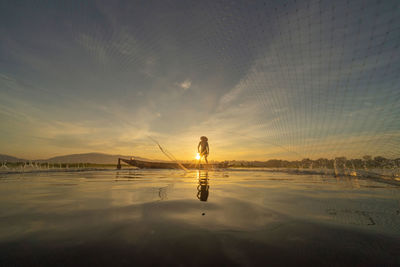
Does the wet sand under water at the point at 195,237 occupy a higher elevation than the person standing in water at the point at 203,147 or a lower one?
lower

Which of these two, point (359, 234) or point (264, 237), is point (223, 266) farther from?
point (359, 234)

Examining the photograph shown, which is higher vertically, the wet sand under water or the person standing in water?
the person standing in water

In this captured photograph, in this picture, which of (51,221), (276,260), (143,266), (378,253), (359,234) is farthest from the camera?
(51,221)

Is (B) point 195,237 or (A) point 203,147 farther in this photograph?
(A) point 203,147

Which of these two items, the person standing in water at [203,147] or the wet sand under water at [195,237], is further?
the person standing in water at [203,147]

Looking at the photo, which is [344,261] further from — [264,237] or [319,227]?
[319,227]

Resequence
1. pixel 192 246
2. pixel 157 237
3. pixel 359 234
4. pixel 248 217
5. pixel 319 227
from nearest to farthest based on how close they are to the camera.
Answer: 1. pixel 192 246
2. pixel 157 237
3. pixel 359 234
4. pixel 319 227
5. pixel 248 217

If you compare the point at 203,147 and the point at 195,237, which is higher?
the point at 203,147

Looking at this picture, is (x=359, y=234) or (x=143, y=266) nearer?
(x=143, y=266)

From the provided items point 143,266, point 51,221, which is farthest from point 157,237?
point 51,221

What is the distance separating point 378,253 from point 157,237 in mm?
2765

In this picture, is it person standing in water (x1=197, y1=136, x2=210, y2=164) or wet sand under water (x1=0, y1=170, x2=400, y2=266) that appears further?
person standing in water (x1=197, y1=136, x2=210, y2=164)

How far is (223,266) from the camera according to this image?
1667 millimetres

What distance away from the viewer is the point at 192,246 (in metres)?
2.08
